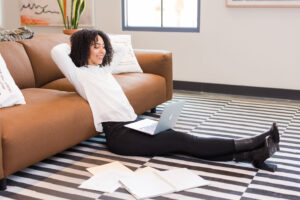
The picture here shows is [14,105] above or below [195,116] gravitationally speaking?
above

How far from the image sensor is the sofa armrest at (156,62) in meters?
3.85

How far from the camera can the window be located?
494 centimetres

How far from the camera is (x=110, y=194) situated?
2211mm

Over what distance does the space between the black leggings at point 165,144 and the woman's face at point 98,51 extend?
0.44 metres

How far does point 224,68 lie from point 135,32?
1208mm

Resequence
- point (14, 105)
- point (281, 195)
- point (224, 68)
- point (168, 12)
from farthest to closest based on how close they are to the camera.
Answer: point (168, 12)
point (224, 68)
point (14, 105)
point (281, 195)

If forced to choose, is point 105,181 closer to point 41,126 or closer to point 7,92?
point 41,126

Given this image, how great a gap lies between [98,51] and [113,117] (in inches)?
18.0

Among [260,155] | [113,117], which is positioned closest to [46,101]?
[113,117]

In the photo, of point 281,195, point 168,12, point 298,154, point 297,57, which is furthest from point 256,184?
point 168,12

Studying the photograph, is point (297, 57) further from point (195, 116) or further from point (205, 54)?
point (195, 116)

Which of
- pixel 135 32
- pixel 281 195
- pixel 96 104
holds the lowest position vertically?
pixel 281 195

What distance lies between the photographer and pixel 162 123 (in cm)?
258

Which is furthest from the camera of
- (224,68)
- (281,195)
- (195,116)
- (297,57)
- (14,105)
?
(224,68)
